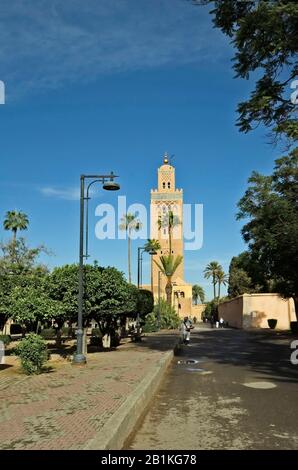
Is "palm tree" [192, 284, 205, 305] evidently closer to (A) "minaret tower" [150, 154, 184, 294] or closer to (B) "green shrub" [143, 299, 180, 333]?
(A) "minaret tower" [150, 154, 184, 294]

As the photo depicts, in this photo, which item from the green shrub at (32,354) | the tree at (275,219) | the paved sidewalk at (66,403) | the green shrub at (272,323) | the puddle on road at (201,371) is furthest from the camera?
the green shrub at (272,323)

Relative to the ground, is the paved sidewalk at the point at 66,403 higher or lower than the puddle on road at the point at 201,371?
higher

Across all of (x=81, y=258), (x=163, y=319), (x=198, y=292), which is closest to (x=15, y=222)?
(x=163, y=319)

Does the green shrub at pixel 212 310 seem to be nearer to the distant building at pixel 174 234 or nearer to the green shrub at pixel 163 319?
the distant building at pixel 174 234

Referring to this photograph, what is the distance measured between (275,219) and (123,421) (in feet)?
73.6

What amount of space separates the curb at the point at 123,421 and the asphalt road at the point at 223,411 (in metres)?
0.15

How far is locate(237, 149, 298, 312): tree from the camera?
26141 millimetres

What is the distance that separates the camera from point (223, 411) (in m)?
8.89

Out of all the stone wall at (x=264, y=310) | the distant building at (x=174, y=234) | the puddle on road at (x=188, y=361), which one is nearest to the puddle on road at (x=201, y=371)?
the puddle on road at (x=188, y=361)

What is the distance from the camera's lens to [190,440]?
6691 mm

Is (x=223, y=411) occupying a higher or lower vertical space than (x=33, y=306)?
lower

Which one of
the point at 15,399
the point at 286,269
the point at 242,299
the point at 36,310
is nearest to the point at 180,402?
the point at 15,399

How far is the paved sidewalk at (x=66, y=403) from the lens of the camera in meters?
6.00

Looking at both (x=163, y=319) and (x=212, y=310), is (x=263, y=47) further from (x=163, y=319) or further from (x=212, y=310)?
(x=212, y=310)
